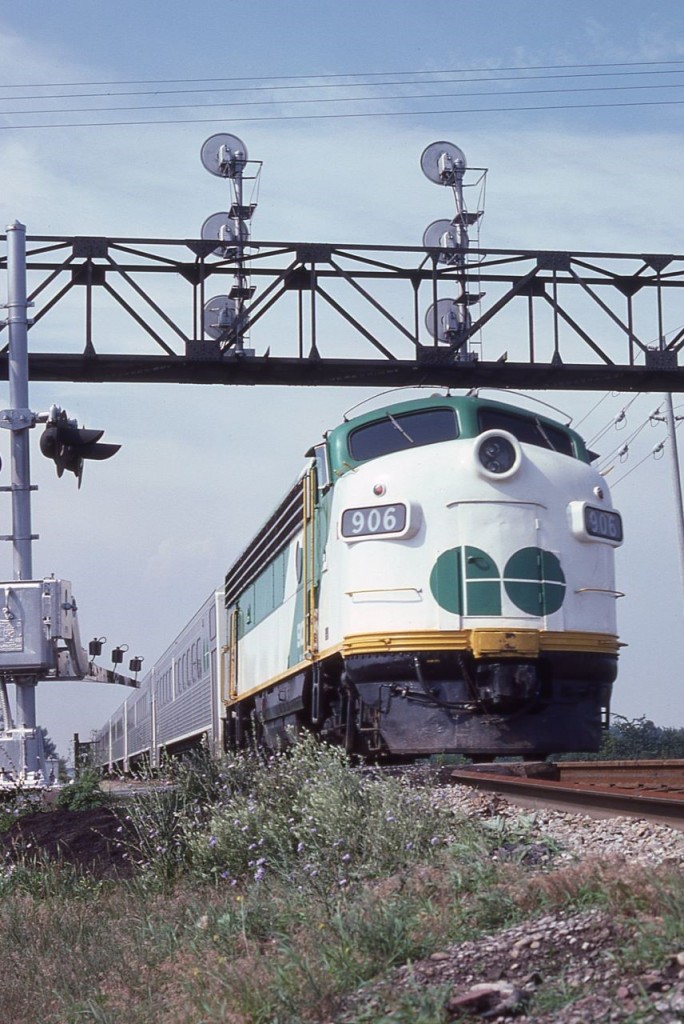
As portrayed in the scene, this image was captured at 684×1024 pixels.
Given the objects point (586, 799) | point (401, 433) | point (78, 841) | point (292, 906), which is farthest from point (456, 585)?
point (292, 906)

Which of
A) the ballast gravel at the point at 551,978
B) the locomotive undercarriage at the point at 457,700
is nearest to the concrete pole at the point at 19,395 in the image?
the locomotive undercarriage at the point at 457,700

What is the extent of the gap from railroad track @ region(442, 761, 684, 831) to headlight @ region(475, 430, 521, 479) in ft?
8.48

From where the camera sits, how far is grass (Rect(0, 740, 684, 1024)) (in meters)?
4.38

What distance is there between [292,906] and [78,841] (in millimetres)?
3534

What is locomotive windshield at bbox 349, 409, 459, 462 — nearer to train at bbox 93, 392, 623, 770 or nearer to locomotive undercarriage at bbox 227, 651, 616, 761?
train at bbox 93, 392, 623, 770

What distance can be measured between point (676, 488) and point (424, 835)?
1192 inches

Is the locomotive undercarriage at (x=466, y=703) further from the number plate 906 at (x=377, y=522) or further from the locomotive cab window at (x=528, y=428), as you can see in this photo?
the locomotive cab window at (x=528, y=428)

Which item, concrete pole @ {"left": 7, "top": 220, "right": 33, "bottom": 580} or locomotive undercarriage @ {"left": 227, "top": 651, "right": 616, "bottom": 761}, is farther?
concrete pole @ {"left": 7, "top": 220, "right": 33, "bottom": 580}

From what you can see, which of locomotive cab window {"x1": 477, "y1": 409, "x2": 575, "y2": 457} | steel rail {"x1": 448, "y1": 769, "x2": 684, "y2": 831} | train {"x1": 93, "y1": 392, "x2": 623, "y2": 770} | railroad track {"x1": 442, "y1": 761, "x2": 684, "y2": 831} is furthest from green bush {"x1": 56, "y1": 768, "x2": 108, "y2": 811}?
locomotive cab window {"x1": 477, "y1": 409, "x2": 575, "y2": 457}

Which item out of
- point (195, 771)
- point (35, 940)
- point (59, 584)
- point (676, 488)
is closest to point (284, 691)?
point (59, 584)

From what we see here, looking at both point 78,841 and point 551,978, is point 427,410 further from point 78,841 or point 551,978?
point 551,978

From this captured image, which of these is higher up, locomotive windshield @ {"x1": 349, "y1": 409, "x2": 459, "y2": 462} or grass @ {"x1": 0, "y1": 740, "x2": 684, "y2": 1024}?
locomotive windshield @ {"x1": 349, "y1": 409, "x2": 459, "y2": 462}

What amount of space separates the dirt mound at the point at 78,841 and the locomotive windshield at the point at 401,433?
3982 mm

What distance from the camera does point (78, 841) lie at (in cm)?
866
